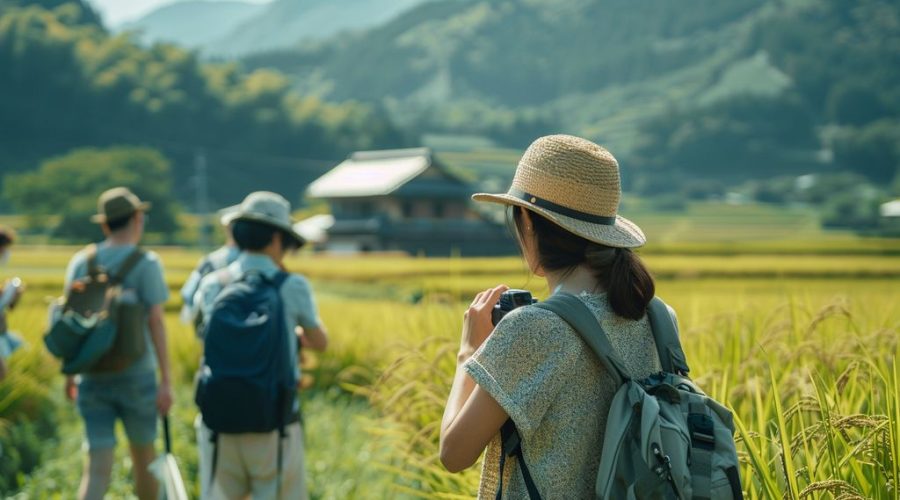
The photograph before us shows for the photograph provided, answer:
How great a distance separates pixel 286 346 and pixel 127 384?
122 centimetres

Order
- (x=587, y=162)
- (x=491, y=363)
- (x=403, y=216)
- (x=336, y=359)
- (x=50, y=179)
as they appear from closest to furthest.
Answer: (x=491, y=363) → (x=587, y=162) → (x=336, y=359) → (x=403, y=216) → (x=50, y=179)

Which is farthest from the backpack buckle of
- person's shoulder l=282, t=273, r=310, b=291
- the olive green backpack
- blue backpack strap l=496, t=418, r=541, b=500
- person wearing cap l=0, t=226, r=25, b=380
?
person wearing cap l=0, t=226, r=25, b=380

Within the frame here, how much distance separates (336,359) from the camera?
9336mm

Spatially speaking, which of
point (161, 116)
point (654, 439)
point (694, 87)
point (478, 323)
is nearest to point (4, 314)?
point (478, 323)

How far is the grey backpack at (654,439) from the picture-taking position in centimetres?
196

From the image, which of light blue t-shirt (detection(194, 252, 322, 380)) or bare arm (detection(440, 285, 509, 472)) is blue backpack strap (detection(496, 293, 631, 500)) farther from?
light blue t-shirt (detection(194, 252, 322, 380))

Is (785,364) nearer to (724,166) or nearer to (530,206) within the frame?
(530,206)

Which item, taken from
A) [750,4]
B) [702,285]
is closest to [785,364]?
[702,285]

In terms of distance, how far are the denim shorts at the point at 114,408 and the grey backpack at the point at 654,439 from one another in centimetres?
310

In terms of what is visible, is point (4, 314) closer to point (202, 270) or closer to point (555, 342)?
point (202, 270)

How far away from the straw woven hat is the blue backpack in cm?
184

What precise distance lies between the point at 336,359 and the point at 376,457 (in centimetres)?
365

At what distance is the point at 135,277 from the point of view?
4770mm

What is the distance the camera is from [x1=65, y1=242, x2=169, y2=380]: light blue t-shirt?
4.76 metres
